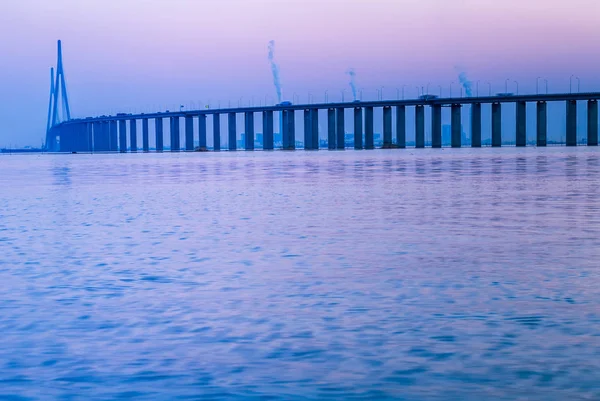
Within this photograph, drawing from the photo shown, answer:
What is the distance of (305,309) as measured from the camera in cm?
752

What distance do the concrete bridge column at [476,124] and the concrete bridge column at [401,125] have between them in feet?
41.1

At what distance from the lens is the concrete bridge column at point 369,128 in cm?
17162

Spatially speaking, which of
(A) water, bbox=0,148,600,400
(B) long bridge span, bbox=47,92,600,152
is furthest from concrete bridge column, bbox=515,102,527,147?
(A) water, bbox=0,148,600,400

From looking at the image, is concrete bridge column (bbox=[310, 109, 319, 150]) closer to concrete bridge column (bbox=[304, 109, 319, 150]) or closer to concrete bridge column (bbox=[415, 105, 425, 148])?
concrete bridge column (bbox=[304, 109, 319, 150])

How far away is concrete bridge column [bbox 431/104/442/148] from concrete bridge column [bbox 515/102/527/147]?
555 inches

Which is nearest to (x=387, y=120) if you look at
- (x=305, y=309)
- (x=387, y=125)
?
(x=387, y=125)

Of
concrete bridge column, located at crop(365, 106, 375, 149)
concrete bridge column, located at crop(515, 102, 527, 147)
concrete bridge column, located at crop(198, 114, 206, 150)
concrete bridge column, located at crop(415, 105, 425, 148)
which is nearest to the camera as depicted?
concrete bridge column, located at crop(515, 102, 527, 147)

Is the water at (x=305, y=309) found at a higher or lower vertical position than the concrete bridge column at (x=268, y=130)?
lower

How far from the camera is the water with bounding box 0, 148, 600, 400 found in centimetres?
529

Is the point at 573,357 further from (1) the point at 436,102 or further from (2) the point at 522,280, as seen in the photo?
(1) the point at 436,102

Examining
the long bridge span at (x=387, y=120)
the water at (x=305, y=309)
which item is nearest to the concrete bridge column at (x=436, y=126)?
the long bridge span at (x=387, y=120)

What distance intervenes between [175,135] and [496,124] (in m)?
65.9

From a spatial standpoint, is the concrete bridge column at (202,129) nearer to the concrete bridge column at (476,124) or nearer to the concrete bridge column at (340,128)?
the concrete bridge column at (340,128)

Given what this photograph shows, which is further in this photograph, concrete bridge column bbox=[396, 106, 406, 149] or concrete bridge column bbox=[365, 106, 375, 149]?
concrete bridge column bbox=[365, 106, 375, 149]
